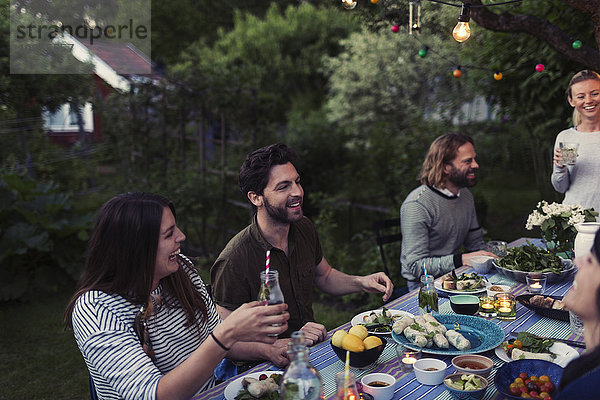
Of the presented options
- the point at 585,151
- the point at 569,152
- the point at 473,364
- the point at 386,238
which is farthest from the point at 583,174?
the point at 473,364

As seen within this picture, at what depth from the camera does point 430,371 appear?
176 cm

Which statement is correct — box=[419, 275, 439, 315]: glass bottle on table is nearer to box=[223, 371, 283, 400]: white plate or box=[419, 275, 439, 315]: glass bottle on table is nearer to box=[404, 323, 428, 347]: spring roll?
box=[404, 323, 428, 347]: spring roll

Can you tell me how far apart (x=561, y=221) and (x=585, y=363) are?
6.18 ft

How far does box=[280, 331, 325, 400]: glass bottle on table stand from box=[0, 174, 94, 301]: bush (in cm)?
452

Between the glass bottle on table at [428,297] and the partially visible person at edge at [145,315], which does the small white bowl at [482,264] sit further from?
the partially visible person at edge at [145,315]

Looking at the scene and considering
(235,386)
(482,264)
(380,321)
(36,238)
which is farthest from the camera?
(36,238)

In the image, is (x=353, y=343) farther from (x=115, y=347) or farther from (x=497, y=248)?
(x=497, y=248)

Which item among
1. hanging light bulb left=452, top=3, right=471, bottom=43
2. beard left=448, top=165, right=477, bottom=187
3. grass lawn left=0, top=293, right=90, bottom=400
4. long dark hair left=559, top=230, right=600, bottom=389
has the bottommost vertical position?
grass lawn left=0, top=293, right=90, bottom=400

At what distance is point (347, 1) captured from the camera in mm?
3504

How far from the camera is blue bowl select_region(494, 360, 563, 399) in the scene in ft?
5.48

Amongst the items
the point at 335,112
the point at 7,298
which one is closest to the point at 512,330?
the point at 7,298

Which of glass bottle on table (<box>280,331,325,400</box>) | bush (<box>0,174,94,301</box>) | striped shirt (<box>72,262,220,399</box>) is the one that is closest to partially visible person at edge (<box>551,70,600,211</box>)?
glass bottle on table (<box>280,331,325,400</box>)

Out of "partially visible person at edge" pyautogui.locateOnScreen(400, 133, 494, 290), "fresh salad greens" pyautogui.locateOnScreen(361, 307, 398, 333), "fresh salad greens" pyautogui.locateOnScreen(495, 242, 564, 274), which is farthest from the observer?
"partially visible person at edge" pyautogui.locateOnScreen(400, 133, 494, 290)

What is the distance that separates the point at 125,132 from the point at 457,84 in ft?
20.6
